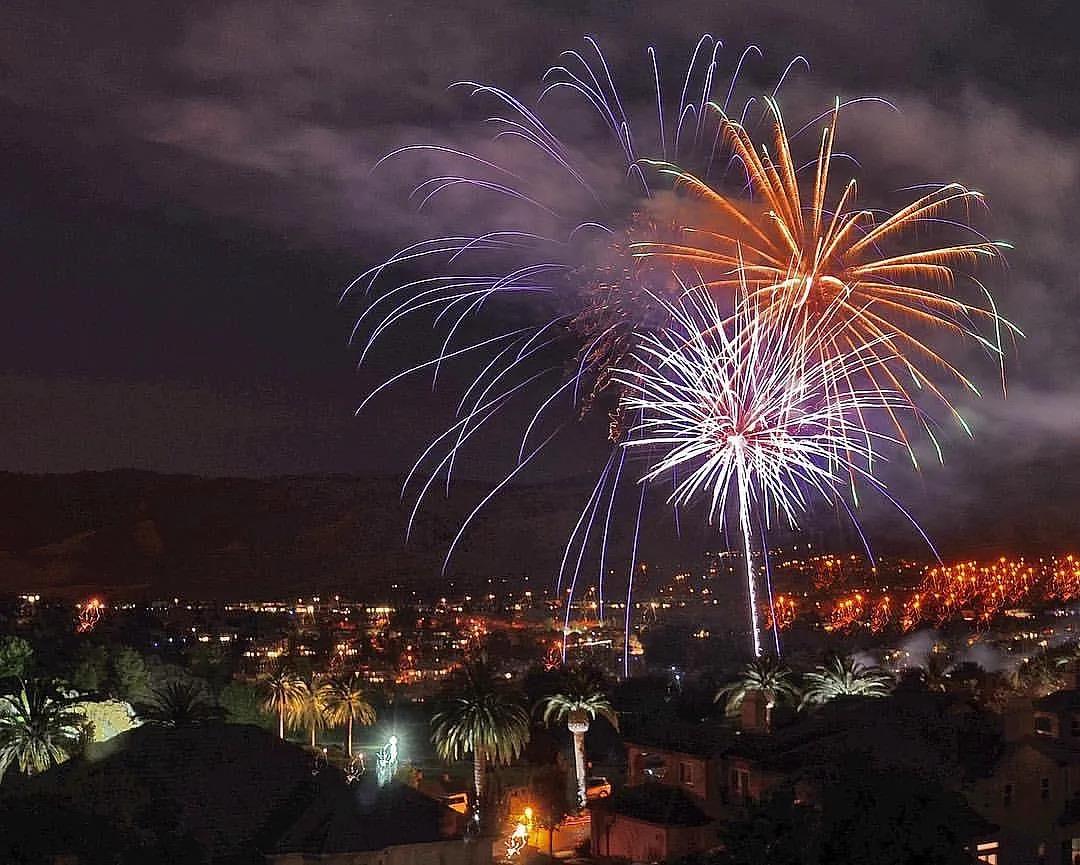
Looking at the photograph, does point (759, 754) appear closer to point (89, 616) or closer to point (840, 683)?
point (840, 683)

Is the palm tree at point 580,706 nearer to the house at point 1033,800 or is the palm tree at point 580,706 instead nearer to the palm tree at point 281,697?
the palm tree at point 281,697

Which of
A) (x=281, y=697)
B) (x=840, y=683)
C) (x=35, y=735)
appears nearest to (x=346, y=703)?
(x=281, y=697)

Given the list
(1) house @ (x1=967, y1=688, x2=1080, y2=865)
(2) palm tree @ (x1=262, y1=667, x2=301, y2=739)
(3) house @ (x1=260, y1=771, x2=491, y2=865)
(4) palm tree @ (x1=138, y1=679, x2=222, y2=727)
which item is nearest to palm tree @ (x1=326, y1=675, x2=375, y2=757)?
(2) palm tree @ (x1=262, y1=667, x2=301, y2=739)

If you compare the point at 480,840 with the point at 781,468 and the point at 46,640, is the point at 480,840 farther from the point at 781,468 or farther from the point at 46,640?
the point at 46,640

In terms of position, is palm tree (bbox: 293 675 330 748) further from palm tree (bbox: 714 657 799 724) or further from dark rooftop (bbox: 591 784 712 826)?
dark rooftop (bbox: 591 784 712 826)

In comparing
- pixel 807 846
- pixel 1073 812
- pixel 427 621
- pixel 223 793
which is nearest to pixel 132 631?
pixel 427 621
